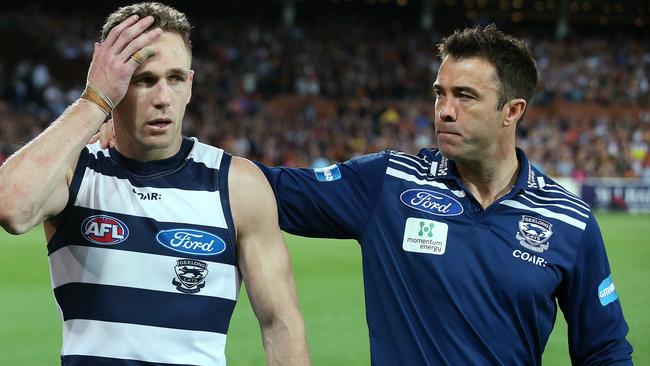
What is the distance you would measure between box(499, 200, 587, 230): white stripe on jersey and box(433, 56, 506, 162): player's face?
0.79 feet

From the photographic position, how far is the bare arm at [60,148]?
9.48ft

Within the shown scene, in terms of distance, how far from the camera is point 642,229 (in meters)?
19.4

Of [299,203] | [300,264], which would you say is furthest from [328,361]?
[300,264]

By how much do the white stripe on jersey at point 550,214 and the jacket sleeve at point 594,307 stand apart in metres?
0.04

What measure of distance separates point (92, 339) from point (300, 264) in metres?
10.3

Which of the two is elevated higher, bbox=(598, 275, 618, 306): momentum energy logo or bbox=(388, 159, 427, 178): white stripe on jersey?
bbox=(388, 159, 427, 178): white stripe on jersey

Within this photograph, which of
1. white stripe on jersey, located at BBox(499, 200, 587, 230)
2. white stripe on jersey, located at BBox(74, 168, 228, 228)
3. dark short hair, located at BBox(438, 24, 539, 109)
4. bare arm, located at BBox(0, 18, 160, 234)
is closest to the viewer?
bare arm, located at BBox(0, 18, 160, 234)

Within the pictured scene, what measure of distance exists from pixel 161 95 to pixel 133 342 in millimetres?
931

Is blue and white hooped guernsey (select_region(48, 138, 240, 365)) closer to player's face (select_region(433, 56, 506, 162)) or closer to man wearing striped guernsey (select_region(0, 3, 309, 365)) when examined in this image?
man wearing striped guernsey (select_region(0, 3, 309, 365))

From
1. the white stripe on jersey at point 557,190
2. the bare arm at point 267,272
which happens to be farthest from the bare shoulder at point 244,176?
the white stripe on jersey at point 557,190

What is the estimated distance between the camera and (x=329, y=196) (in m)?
3.90

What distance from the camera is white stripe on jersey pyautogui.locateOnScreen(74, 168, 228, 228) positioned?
10.5 feet

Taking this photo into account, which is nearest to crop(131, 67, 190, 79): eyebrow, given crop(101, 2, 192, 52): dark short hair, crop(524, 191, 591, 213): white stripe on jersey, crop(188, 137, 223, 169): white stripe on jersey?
crop(101, 2, 192, 52): dark short hair

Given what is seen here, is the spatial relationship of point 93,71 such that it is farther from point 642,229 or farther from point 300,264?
point 642,229
